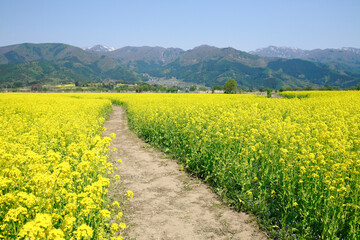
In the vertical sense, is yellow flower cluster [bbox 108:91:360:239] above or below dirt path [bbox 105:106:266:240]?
above

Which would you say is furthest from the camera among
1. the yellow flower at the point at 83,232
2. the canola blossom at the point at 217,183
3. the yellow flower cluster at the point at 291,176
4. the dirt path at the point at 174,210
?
the dirt path at the point at 174,210

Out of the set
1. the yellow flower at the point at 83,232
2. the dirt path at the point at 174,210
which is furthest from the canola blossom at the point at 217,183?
the dirt path at the point at 174,210

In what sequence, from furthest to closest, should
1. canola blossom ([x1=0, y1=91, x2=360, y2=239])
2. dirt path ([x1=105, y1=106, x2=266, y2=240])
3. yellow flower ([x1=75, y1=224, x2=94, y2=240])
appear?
dirt path ([x1=105, y1=106, x2=266, y2=240])
canola blossom ([x1=0, y1=91, x2=360, y2=239])
yellow flower ([x1=75, y1=224, x2=94, y2=240])

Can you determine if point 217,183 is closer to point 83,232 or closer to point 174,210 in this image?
point 174,210

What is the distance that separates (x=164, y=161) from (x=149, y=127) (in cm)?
509

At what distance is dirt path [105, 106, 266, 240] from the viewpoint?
5.81 meters

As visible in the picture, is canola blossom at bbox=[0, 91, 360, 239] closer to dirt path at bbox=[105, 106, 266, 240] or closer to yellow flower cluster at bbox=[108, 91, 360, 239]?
yellow flower cluster at bbox=[108, 91, 360, 239]

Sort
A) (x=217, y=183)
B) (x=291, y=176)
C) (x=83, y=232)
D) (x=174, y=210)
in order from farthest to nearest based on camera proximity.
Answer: (x=217, y=183) → (x=174, y=210) → (x=291, y=176) → (x=83, y=232)

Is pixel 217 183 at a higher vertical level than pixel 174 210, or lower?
higher

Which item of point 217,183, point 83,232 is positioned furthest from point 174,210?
point 83,232

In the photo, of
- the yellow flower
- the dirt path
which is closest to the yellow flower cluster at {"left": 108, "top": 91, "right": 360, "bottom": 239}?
the dirt path

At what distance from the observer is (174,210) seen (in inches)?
273

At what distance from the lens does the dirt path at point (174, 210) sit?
19.1ft

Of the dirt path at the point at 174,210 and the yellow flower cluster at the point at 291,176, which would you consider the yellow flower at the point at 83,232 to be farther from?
the yellow flower cluster at the point at 291,176
